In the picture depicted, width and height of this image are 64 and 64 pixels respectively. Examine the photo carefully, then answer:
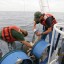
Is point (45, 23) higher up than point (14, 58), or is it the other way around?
point (45, 23)

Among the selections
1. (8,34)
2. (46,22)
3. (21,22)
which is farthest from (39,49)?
(21,22)

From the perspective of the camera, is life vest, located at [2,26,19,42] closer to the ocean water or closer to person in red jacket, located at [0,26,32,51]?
person in red jacket, located at [0,26,32,51]

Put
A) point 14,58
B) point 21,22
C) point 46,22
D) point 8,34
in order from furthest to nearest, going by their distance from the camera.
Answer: point 21,22, point 46,22, point 8,34, point 14,58

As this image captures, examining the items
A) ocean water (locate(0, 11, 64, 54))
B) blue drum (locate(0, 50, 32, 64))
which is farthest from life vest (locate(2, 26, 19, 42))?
ocean water (locate(0, 11, 64, 54))

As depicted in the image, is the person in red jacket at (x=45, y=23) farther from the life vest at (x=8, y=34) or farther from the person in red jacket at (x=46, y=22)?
the life vest at (x=8, y=34)

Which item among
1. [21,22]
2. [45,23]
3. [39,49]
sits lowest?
[21,22]

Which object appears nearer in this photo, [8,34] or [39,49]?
[39,49]

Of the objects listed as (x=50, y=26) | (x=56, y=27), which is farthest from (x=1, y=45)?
(x=56, y=27)

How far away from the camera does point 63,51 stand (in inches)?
161

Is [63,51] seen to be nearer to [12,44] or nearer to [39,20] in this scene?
[12,44]

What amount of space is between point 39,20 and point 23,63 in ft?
7.75

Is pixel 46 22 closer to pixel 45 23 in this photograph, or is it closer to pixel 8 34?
pixel 45 23

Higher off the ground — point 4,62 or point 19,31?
point 19,31
